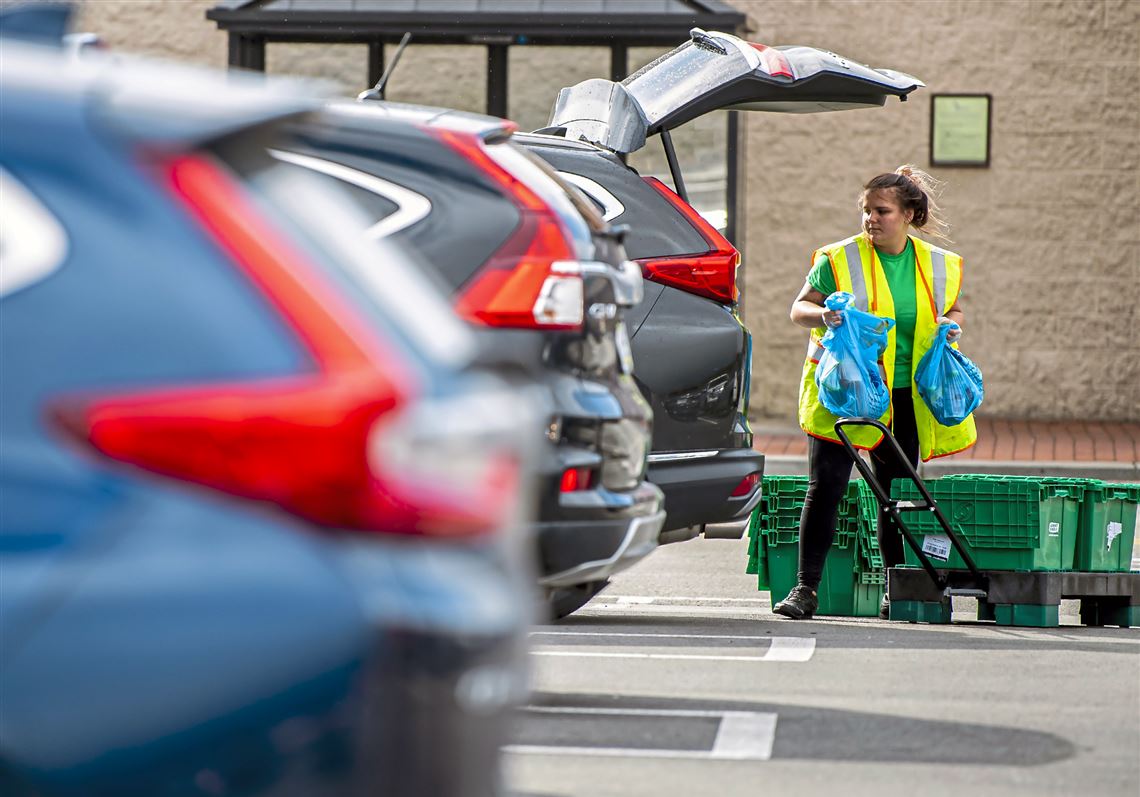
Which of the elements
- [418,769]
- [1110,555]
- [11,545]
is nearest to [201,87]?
[11,545]

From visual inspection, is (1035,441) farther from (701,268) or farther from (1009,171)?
(701,268)

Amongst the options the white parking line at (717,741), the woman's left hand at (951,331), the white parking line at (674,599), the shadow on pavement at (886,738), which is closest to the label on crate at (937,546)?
the woman's left hand at (951,331)

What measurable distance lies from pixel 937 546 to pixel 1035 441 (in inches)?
327

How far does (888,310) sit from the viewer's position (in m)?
8.42

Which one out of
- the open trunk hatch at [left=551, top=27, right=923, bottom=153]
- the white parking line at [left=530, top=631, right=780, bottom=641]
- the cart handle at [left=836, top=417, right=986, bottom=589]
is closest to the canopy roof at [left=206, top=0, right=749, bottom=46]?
the open trunk hatch at [left=551, top=27, right=923, bottom=153]

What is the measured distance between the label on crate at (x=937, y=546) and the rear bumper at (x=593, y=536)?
3.09 metres

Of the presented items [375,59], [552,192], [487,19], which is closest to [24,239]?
[552,192]

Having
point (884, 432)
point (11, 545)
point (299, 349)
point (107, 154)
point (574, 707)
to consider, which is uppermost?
point (107, 154)

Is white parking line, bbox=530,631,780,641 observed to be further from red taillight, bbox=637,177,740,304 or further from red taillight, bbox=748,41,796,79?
red taillight, bbox=748,41,796,79

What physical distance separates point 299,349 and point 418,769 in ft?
1.83

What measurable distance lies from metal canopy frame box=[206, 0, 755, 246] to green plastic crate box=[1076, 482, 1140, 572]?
31.6 ft

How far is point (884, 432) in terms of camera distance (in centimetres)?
824

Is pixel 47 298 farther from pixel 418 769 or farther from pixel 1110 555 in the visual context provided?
pixel 1110 555

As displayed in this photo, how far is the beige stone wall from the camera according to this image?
18.1m
